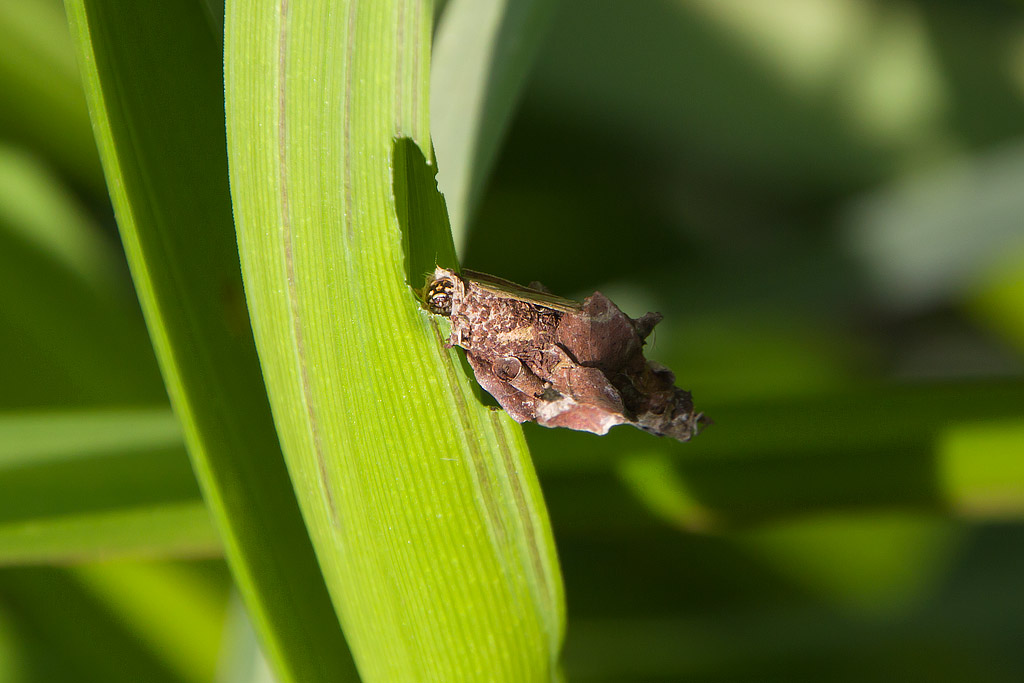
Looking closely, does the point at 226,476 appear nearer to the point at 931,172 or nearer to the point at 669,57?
the point at 669,57

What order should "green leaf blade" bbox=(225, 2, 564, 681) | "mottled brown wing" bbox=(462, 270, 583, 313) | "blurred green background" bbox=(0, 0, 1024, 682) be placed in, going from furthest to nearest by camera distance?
"blurred green background" bbox=(0, 0, 1024, 682)
"mottled brown wing" bbox=(462, 270, 583, 313)
"green leaf blade" bbox=(225, 2, 564, 681)

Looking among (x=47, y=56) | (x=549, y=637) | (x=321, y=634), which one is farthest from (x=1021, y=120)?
(x=47, y=56)

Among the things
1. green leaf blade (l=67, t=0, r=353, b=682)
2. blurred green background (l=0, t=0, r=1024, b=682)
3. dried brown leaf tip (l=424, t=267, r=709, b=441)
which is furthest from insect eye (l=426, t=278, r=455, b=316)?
blurred green background (l=0, t=0, r=1024, b=682)

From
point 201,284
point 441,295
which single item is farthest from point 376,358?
point 201,284

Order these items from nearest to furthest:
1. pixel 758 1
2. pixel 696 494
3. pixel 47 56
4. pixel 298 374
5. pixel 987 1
→ pixel 298 374 → pixel 696 494 → pixel 47 56 → pixel 758 1 → pixel 987 1

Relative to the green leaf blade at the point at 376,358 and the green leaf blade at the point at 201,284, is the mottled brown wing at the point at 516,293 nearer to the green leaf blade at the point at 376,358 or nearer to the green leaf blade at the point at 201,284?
the green leaf blade at the point at 376,358

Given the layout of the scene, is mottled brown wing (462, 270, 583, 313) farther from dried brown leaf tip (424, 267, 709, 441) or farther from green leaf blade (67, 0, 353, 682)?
green leaf blade (67, 0, 353, 682)

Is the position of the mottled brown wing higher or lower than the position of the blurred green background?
lower
